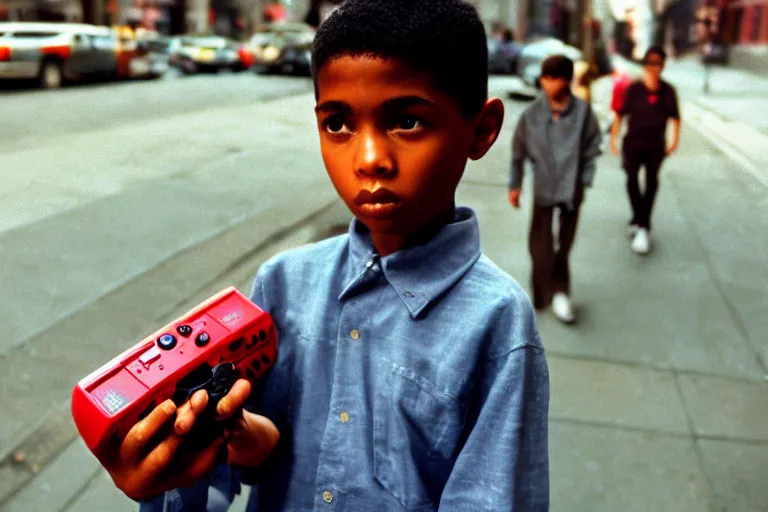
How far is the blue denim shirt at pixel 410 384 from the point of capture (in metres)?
1.13

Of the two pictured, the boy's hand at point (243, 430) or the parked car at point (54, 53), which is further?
the parked car at point (54, 53)

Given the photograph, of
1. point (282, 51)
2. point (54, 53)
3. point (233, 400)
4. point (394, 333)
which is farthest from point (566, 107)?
point (282, 51)

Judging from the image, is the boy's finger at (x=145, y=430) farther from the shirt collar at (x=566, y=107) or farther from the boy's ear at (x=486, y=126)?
the shirt collar at (x=566, y=107)

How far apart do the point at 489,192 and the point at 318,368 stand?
728 centimetres

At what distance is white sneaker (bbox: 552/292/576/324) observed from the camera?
478cm

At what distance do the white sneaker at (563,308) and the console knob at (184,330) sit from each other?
3.92 m

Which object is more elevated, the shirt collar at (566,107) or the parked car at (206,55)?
the shirt collar at (566,107)

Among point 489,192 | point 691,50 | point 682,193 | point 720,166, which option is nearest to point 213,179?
point 489,192

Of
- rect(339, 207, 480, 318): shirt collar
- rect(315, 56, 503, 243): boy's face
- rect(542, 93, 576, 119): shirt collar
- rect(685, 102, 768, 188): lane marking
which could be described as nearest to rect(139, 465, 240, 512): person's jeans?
rect(339, 207, 480, 318): shirt collar

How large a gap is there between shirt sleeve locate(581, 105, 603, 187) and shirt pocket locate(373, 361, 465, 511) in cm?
371

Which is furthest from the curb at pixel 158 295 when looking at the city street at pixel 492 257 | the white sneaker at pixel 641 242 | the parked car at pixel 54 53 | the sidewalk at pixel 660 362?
the parked car at pixel 54 53

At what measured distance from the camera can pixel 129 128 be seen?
461 inches

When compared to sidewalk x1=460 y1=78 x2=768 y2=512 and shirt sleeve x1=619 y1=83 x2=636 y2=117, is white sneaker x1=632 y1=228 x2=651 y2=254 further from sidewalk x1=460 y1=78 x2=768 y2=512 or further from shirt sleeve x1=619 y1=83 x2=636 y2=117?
→ shirt sleeve x1=619 y1=83 x2=636 y2=117

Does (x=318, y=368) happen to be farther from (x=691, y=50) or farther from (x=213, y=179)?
(x=691, y=50)
